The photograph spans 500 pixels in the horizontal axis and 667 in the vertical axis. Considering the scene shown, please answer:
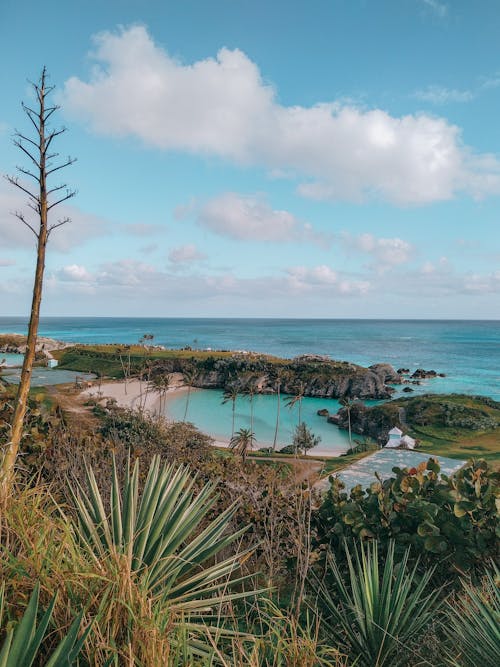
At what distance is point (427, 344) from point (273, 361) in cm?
9213

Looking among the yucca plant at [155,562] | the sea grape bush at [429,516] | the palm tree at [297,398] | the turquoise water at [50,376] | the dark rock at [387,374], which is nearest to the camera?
the yucca plant at [155,562]

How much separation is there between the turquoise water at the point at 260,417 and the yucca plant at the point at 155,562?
31292 mm

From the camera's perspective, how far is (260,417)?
46781 millimetres

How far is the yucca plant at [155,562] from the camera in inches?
80.5

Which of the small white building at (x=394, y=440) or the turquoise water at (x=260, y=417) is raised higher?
the small white building at (x=394, y=440)

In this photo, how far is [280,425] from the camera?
4344cm

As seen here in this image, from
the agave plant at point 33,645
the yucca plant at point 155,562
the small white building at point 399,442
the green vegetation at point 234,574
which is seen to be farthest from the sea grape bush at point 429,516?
the small white building at point 399,442

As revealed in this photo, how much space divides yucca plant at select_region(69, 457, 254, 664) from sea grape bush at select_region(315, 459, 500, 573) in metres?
1.73

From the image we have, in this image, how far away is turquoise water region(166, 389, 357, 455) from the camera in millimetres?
37500

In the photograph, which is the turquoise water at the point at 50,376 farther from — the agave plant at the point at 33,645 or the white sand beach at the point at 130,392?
the agave plant at the point at 33,645

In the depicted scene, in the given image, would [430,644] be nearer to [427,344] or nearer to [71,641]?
[71,641]

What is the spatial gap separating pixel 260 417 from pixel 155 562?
45.0 metres

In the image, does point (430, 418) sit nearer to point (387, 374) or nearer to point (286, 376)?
point (286, 376)

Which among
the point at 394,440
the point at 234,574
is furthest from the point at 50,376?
the point at 234,574
